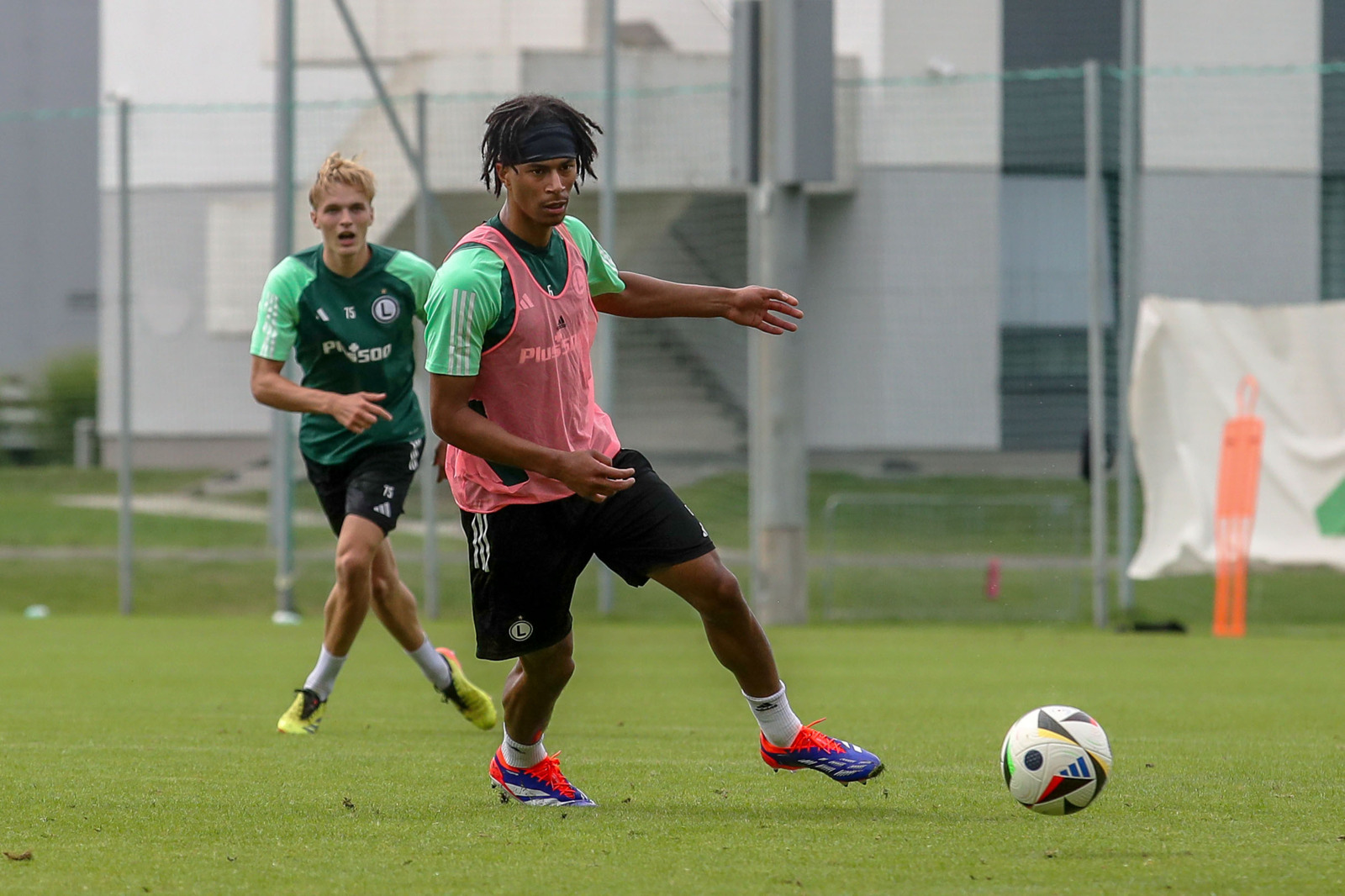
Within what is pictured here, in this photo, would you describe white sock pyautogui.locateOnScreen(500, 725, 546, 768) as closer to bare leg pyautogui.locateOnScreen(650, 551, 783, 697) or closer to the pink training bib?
bare leg pyautogui.locateOnScreen(650, 551, 783, 697)

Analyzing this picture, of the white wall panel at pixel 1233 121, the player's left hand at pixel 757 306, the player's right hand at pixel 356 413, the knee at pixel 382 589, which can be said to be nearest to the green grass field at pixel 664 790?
the knee at pixel 382 589

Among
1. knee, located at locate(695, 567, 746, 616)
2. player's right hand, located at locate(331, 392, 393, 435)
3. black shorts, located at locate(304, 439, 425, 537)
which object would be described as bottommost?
knee, located at locate(695, 567, 746, 616)

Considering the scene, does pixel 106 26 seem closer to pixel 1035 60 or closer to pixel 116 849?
pixel 1035 60

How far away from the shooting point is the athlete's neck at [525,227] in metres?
4.56

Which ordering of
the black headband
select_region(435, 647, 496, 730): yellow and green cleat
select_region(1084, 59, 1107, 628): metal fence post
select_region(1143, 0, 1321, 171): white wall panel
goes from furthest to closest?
select_region(1143, 0, 1321, 171): white wall panel → select_region(1084, 59, 1107, 628): metal fence post → select_region(435, 647, 496, 730): yellow and green cleat → the black headband

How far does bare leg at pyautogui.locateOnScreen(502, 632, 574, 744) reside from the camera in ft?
15.8

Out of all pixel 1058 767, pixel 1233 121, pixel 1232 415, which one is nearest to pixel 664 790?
pixel 1058 767

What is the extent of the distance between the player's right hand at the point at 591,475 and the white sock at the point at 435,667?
263cm

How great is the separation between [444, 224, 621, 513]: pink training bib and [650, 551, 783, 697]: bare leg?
396 millimetres

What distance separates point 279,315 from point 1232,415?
305 inches

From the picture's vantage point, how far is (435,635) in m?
11.8

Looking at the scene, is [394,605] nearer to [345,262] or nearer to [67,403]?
[345,262]

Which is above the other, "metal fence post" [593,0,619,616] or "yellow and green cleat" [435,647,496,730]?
"metal fence post" [593,0,619,616]

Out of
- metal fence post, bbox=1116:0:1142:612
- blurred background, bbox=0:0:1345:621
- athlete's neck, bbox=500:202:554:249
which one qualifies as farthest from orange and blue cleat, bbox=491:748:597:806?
metal fence post, bbox=1116:0:1142:612
